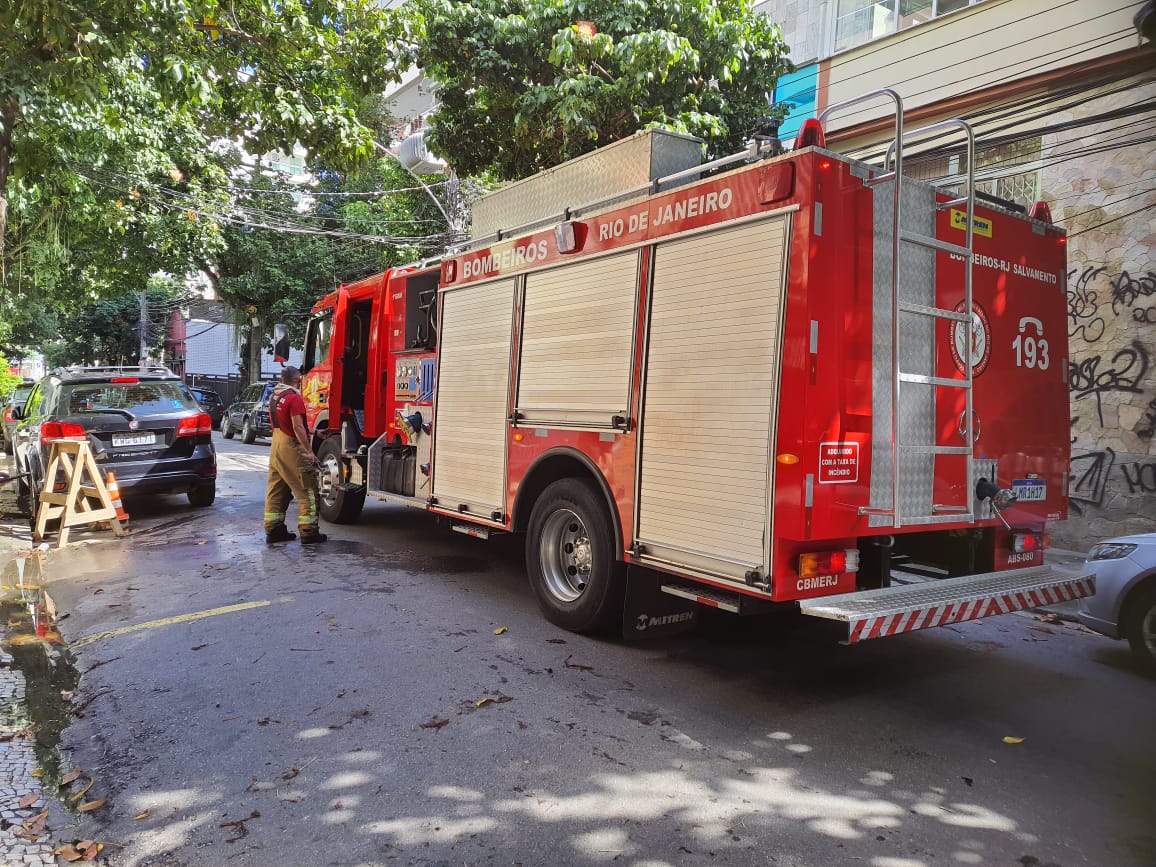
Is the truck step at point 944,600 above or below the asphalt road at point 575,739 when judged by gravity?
above

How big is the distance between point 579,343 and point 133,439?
21.8 ft

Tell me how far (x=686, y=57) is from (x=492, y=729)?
27.3 feet

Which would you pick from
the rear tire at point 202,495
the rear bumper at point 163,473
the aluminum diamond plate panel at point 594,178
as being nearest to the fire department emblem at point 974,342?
the aluminum diamond plate panel at point 594,178

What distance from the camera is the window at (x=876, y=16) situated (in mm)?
10850

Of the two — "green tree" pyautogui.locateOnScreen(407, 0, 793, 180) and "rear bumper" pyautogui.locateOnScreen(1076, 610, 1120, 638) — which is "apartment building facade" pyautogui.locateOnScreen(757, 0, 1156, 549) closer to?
"green tree" pyautogui.locateOnScreen(407, 0, 793, 180)

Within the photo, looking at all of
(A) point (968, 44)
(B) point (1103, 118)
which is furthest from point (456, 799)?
(A) point (968, 44)

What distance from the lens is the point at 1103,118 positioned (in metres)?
8.68

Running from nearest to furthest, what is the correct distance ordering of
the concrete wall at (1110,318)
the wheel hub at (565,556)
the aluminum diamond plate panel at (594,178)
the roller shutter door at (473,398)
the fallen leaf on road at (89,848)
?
the fallen leaf on road at (89,848)
the aluminum diamond plate panel at (594,178)
the wheel hub at (565,556)
the roller shutter door at (473,398)
the concrete wall at (1110,318)

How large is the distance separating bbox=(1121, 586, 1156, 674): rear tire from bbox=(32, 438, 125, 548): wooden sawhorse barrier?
9.31m

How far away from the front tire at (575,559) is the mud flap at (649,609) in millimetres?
180

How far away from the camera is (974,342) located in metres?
4.47

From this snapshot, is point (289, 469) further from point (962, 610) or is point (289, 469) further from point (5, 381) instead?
point (5, 381)

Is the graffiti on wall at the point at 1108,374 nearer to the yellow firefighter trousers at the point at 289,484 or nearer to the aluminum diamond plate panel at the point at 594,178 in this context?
the aluminum diamond plate panel at the point at 594,178

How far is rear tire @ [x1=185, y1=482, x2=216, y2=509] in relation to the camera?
1030 cm
